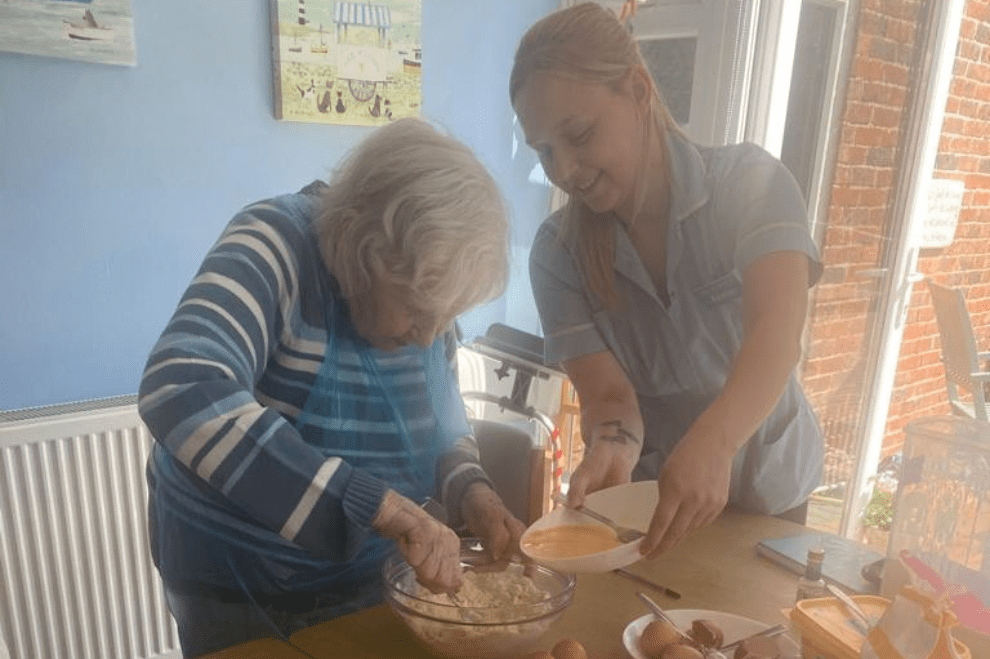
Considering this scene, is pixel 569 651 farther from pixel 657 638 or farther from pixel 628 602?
pixel 628 602

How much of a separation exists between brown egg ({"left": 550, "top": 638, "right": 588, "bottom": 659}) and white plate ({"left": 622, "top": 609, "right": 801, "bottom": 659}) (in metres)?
0.06

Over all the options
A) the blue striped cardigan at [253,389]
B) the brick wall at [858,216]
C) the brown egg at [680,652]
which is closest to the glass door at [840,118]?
the brick wall at [858,216]

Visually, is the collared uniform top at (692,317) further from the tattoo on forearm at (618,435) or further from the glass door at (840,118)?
the glass door at (840,118)

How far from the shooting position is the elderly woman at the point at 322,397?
2.95ft

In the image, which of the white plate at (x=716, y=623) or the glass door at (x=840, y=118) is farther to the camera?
the glass door at (x=840, y=118)

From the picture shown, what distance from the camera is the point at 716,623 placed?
35.8 inches

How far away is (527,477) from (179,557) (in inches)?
29.1

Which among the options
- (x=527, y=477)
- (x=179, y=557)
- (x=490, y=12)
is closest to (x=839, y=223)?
(x=490, y=12)

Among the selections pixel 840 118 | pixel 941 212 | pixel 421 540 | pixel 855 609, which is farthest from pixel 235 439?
pixel 941 212

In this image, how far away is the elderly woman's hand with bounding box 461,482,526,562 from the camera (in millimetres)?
1114

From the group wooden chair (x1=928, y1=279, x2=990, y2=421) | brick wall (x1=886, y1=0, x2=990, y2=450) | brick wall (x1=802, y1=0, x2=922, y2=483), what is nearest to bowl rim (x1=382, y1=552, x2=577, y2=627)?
brick wall (x1=802, y1=0, x2=922, y2=483)

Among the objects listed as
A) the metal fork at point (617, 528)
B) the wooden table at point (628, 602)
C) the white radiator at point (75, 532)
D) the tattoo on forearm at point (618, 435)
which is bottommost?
the white radiator at point (75, 532)

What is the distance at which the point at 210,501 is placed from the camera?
1.11 m

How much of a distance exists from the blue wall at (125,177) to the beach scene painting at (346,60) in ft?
0.16
